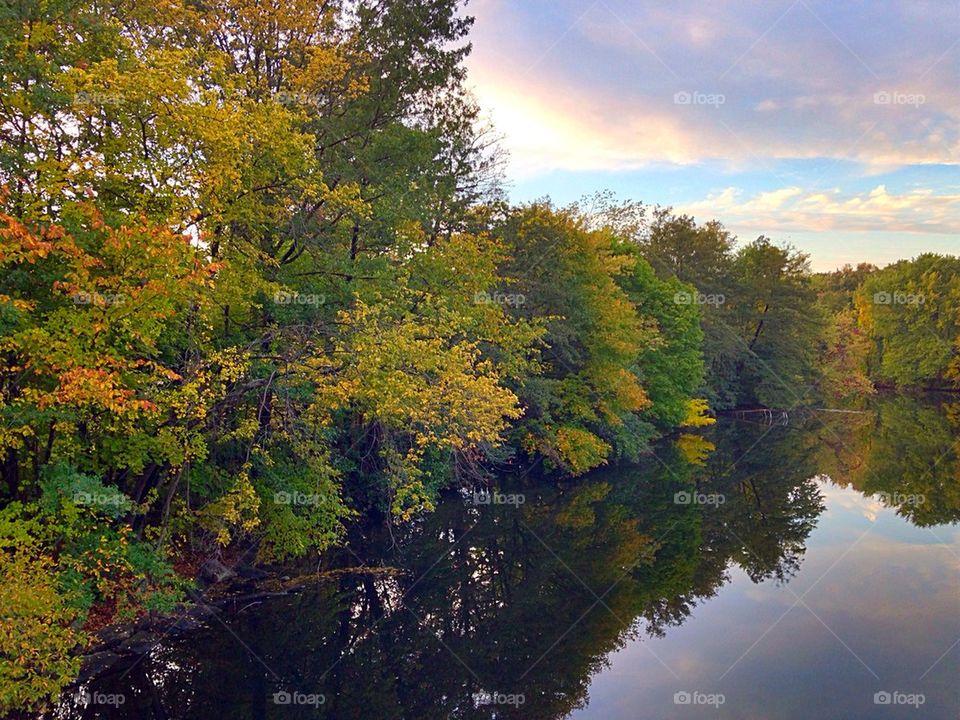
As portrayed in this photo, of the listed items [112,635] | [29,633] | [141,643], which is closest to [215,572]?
[141,643]

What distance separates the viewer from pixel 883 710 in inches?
523

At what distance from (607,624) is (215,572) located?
997 cm

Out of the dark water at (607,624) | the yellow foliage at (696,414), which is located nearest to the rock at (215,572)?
the dark water at (607,624)

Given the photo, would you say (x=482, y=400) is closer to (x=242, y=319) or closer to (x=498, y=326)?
Result: (x=242, y=319)

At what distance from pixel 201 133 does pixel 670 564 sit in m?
17.4

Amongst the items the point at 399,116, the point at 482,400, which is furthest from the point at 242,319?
the point at 399,116

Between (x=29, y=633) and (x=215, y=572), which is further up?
(x=29, y=633)

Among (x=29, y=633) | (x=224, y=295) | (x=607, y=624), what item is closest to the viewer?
(x=29, y=633)

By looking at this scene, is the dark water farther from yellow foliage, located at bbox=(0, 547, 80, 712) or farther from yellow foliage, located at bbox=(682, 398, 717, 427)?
yellow foliage, located at bbox=(682, 398, 717, 427)

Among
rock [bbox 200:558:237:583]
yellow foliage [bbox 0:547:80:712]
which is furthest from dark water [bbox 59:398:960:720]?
yellow foliage [bbox 0:547:80:712]

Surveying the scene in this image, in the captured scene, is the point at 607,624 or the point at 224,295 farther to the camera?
the point at 607,624

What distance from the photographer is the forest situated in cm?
1159

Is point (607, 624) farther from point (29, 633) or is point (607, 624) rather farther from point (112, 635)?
point (29, 633)

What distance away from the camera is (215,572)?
725 inches
